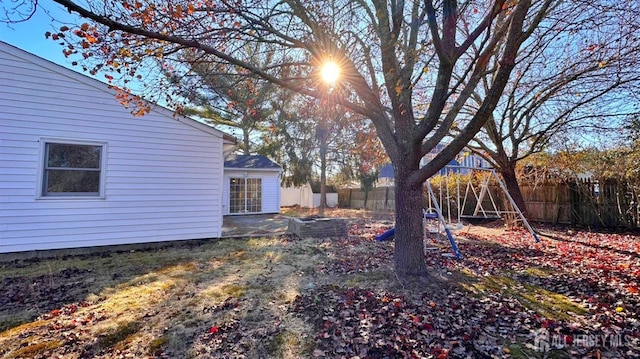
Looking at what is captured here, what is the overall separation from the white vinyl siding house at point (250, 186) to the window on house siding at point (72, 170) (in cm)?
738

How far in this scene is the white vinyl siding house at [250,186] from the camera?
14.0m

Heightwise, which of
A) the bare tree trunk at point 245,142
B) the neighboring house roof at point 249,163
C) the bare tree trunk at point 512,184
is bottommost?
the bare tree trunk at point 512,184

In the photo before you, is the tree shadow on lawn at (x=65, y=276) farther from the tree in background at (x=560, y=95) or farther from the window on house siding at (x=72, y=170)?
the tree in background at (x=560, y=95)

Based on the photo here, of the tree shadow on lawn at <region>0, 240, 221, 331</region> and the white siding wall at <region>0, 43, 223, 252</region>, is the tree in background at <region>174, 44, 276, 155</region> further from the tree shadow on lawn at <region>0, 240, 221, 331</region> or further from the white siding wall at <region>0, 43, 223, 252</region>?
the tree shadow on lawn at <region>0, 240, 221, 331</region>

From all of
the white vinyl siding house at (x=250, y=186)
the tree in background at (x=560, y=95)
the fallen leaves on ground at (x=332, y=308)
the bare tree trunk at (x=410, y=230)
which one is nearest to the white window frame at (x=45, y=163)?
the fallen leaves on ground at (x=332, y=308)

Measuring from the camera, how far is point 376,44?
466 centimetres

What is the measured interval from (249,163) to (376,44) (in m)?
11.3

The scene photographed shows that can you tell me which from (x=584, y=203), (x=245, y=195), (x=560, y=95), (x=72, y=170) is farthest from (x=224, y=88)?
(x=584, y=203)

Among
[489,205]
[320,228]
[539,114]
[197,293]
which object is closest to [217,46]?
[197,293]

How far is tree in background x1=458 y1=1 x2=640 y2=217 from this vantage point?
628cm

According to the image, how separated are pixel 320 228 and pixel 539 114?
7.70 m

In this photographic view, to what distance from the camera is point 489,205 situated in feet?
39.5

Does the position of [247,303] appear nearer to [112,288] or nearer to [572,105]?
[112,288]

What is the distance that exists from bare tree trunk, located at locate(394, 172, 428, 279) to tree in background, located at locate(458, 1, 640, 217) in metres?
4.00
